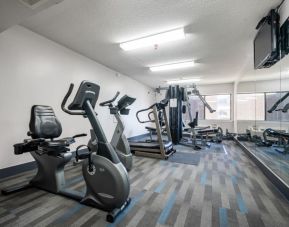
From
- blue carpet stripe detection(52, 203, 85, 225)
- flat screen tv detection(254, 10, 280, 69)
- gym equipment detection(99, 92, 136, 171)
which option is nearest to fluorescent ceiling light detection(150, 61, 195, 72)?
flat screen tv detection(254, 10, 280, 69)

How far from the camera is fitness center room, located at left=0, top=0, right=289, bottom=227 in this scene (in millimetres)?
1702

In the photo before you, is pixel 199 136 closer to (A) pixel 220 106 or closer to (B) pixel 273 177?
(A) pixel 220 106

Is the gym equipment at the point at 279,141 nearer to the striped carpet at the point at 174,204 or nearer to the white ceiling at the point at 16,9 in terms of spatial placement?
the striped carpet at the point at 174,204

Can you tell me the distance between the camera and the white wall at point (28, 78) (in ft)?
8.58

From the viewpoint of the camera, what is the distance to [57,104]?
11.4 ft

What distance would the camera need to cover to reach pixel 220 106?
8.09 meters

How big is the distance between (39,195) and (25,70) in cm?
Result: 220

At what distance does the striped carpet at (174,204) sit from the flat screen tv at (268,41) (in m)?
2.01

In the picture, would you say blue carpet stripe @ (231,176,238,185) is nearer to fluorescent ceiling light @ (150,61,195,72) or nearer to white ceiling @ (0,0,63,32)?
fluorescent ceiling light @ (150,61,195,72)

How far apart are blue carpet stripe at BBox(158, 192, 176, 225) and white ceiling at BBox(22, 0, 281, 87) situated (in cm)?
267

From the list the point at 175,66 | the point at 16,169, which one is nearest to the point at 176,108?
the point at 175,66

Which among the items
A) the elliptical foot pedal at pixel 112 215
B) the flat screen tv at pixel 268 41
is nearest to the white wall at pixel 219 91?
the flat screen tv at pixel 268 41

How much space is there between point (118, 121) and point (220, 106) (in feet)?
22.1

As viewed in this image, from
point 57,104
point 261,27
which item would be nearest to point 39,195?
point 57,104
